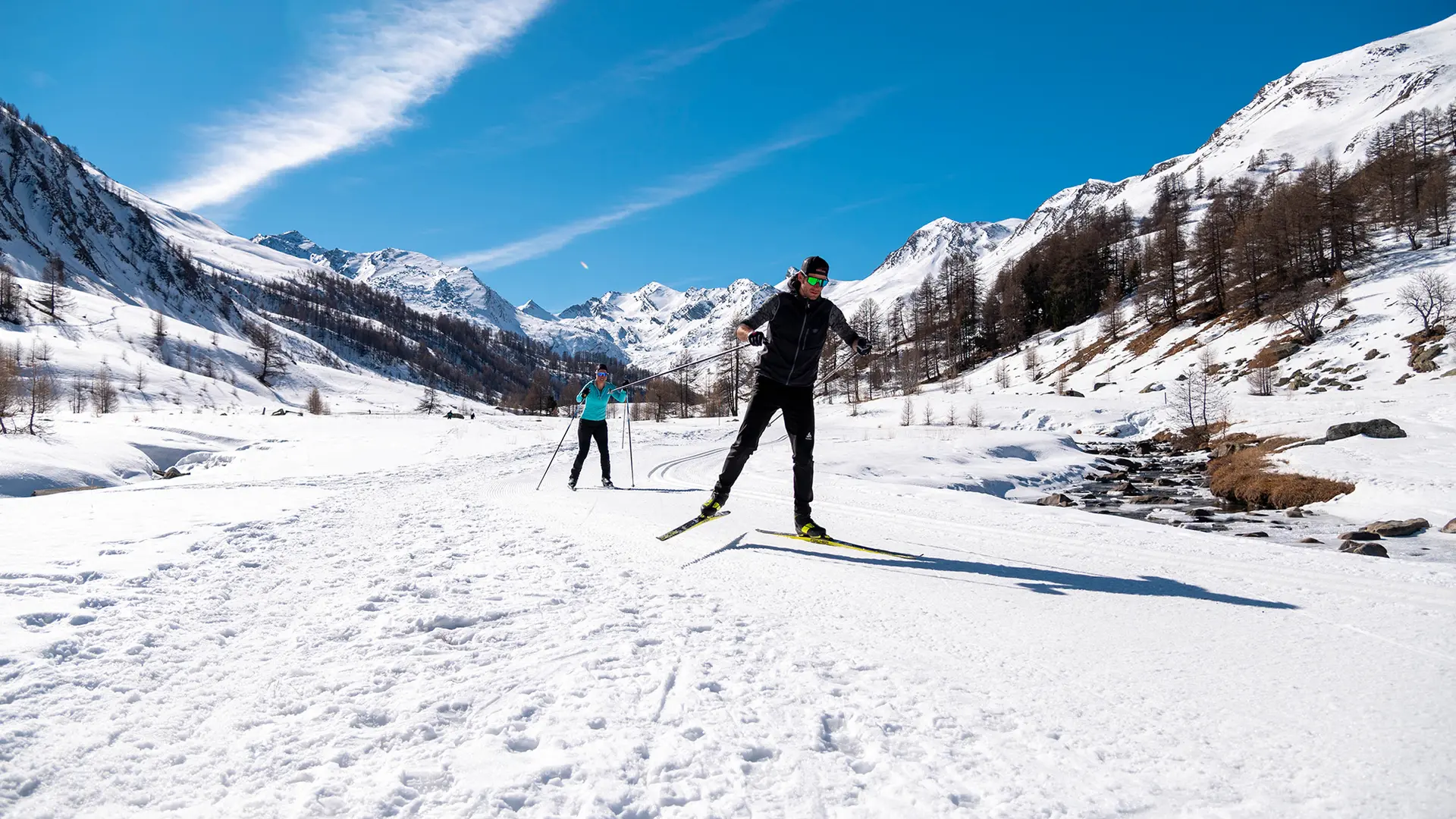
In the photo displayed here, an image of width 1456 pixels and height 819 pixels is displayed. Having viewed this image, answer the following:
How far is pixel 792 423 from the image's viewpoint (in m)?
6.22

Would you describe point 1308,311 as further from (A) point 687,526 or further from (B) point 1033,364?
(A) point 687,526

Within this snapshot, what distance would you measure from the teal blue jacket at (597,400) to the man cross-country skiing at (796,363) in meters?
6.08

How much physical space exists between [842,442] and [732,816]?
21.9 meters

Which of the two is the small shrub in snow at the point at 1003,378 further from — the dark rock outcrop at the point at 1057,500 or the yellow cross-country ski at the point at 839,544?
the yellow cross-country ski at the point at 839,544

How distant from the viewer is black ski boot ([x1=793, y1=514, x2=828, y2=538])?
6.09m

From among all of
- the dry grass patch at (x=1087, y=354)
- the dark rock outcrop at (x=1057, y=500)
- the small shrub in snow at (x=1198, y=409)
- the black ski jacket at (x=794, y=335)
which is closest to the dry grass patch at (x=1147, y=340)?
the dry grass patch at (x=1087, y=354)

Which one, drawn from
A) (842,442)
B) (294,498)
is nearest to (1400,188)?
(842,442)

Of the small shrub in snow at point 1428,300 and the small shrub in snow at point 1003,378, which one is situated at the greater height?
the small shrub in snow at point 1428,300

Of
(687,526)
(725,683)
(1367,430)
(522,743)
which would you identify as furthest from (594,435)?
(1367,430)

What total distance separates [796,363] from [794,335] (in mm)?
282

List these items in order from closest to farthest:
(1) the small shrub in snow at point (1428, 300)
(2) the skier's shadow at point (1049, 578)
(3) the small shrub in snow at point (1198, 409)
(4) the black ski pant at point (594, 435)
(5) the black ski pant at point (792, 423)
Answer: (2) the skier's shadow at point (1049, 578) → (5) the black ski pant at point (792, 423) → (4) the black ski pant at point (594, 435) → (3) the small shrub in snow at point (1198, 409) → (1) the small shrub in snow at point (1428, 300)

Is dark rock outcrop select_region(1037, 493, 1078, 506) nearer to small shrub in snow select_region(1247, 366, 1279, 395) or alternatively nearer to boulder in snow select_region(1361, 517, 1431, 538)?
boulder in snow select_region(1361, 517, 1431, 538)

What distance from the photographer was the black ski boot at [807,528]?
6086 millimetres

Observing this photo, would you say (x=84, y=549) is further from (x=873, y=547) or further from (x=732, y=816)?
(x=873, y=547)
